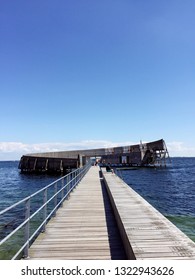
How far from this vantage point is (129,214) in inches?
257

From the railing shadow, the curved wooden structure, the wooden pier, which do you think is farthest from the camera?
the curved wooden structure

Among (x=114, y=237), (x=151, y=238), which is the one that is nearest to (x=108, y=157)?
(x=114, y=237)

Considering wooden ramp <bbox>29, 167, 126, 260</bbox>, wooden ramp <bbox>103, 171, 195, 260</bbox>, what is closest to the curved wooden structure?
wooden ramp <bbox>29, 167, 126, 260</bbox>

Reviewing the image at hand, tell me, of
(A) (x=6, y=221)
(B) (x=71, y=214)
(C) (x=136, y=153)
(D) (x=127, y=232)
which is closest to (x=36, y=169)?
(C) (x=136, y=153)

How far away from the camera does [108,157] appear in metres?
59.8

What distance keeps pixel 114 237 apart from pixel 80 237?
0.77 metres

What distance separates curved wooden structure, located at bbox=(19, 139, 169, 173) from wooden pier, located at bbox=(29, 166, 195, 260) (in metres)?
41.0

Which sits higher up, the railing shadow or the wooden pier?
Answer: the wooden pier

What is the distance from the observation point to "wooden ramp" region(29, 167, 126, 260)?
4.69 m

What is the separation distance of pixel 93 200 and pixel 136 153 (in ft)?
163

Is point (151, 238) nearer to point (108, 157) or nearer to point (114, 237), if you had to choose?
point (114, 237)

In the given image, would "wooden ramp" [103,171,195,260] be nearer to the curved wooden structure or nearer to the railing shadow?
the railing shadow
